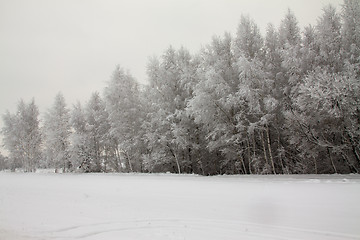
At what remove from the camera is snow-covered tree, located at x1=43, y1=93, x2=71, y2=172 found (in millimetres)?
37875

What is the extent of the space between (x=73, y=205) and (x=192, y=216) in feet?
17.9

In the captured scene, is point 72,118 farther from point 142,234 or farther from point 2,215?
point 142,234

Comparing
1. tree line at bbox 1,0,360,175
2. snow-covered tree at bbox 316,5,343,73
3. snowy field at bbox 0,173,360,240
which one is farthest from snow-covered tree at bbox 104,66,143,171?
snow-covered tree at bbox 316,5,343,73

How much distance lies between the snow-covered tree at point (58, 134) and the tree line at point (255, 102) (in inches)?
535

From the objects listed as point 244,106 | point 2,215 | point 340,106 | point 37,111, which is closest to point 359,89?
point 340,106

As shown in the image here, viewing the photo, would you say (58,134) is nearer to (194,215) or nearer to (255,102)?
(255,102)

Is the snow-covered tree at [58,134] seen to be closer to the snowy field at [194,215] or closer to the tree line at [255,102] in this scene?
the tree line at [255,102]

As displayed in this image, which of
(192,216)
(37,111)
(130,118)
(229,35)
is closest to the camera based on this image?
(192,216)

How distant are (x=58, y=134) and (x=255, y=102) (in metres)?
32.0

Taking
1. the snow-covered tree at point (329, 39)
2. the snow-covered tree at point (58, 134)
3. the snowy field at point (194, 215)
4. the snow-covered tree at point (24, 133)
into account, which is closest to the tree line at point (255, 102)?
the snow-covered tree at point (329, 39)

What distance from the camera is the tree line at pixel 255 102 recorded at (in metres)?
16.3

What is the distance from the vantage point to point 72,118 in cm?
3756

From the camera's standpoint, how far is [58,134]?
38.2 metres

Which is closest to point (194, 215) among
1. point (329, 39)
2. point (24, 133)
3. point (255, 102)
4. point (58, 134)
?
point (255, 102)
